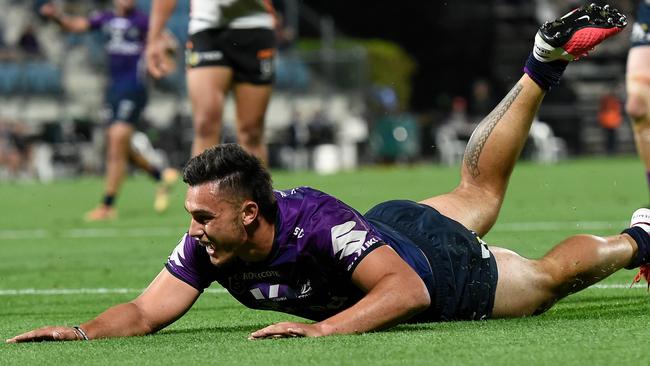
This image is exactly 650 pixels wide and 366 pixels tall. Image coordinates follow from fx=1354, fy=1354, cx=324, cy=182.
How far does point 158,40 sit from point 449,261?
4.27 metres

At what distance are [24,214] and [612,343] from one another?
12.0m

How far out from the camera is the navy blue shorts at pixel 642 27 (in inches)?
343

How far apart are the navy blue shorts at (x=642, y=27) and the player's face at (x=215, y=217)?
4.75 metres

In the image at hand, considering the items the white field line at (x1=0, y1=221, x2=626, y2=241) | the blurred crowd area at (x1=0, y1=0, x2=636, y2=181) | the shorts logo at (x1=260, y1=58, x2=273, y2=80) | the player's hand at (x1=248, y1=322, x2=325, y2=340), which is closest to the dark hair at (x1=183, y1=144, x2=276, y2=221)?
the player's hand at (x1=248, y1=322, x2=325, y2=340)

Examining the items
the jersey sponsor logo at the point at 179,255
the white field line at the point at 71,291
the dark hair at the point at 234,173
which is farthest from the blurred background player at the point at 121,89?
the dark hair at the point at 234,173

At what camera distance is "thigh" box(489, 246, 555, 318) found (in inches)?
211

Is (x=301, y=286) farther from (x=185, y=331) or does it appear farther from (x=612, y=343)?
(x=612, y=343)

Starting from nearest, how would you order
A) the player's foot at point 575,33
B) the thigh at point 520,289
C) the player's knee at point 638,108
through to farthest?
1. the thigh at point 520,289
2. the player's foot at point 575,33
3. the player's knee at point 638,108

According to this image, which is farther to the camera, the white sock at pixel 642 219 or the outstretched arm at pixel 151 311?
the white sock at pixel 642 219

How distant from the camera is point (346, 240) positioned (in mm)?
4738

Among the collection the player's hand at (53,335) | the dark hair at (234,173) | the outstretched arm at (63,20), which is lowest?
the player's hand at (53,335)

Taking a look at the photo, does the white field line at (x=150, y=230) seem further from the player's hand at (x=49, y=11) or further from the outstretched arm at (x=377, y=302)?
the outstretched arm at (x=377, y=302)

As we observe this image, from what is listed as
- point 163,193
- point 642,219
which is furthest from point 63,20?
point 642,219

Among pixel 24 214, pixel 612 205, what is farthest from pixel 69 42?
pixel 612 205
